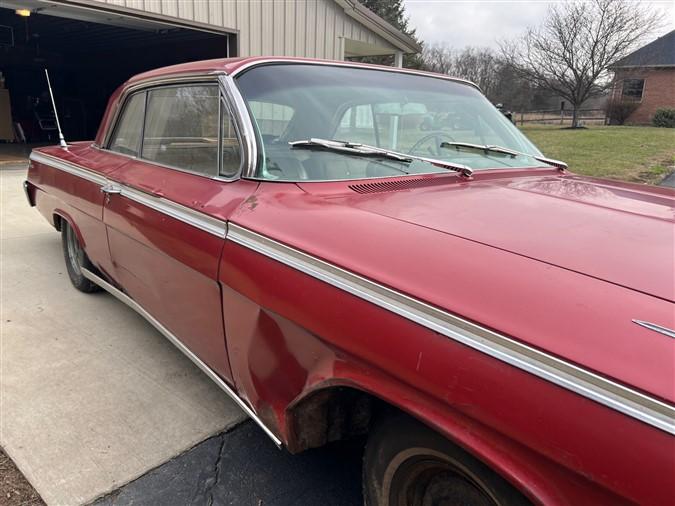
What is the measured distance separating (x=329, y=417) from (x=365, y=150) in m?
1.12

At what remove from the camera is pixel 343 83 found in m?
2.57

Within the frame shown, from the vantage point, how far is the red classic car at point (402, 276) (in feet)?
3.43

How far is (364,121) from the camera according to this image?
256 cm

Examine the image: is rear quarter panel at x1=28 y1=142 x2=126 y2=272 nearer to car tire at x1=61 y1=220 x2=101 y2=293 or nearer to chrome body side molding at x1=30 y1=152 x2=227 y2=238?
chrome body side molding at x1=30 y1=152 x2=227 y2=238

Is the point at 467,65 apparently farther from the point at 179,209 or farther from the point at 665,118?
the point at 179,209

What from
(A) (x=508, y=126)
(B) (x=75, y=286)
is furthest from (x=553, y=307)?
(B) (x=75, y=286)

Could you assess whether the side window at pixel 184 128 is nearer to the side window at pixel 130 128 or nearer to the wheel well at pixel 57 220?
the side window at pixel 130 128

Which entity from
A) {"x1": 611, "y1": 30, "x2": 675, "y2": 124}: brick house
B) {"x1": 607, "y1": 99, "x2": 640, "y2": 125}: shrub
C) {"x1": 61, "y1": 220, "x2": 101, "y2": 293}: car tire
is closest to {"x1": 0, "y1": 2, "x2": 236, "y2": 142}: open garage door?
{"x1": 61, "y1": 220, "x2": 101, "y2": 293}: car tire

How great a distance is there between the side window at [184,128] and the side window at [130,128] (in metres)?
0.11

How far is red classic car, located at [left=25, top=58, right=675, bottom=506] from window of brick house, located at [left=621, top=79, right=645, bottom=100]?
119 feet

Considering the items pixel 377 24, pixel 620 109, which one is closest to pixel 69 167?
pixel 377 24

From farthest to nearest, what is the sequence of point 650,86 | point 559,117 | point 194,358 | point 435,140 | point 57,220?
point 559,117, point 650,86, point 57,220, point 435,140, point 194,358

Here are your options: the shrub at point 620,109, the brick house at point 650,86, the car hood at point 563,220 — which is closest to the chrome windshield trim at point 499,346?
the car hood at point 563,220

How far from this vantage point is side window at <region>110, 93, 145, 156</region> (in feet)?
10.5
